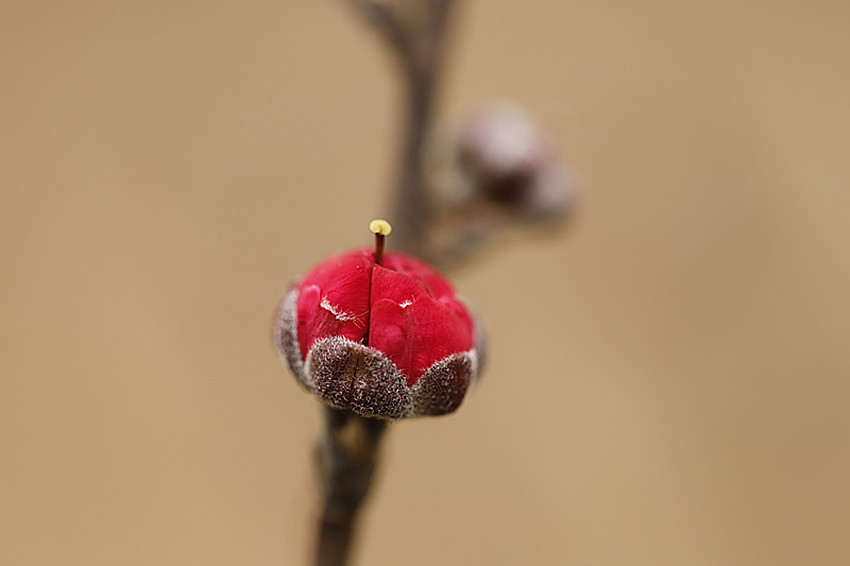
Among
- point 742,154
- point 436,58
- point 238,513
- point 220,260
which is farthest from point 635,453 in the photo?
point 436,58

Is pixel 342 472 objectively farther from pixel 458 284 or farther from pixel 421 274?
pixel 458 284

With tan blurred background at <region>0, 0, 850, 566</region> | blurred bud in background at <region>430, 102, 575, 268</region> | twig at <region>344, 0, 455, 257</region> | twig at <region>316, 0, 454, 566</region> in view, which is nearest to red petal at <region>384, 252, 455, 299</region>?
twig at <region>316, 0, 454, 566</region>

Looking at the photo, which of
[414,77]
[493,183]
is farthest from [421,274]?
[493,183]

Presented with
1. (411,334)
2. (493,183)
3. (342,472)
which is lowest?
(342,472)

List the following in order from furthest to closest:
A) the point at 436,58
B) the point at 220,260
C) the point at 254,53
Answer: the point at 254,53
the point at 220,260
the point at 436,58

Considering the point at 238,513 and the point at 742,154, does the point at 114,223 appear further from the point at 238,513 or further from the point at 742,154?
the point at 742,154

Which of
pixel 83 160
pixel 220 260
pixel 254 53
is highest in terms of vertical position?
pixel 254 53

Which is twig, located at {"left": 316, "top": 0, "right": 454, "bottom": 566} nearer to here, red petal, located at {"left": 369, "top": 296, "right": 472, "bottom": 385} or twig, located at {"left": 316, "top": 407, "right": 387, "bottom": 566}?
twig, located at {"left": 316, "top": 407, "right": 387, "bottom": 566}
